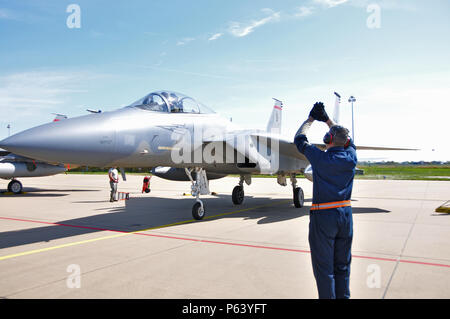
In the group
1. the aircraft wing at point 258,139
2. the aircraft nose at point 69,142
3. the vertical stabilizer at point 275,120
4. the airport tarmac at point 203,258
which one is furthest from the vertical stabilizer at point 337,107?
the aircraft nose at point 69,142

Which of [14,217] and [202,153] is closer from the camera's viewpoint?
[202,153]

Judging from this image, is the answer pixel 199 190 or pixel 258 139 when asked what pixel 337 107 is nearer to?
pixel 258 139

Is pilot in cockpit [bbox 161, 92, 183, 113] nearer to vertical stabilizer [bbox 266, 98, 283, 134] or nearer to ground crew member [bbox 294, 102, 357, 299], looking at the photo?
ground crew member [bbox 294, 102, 357, 299]

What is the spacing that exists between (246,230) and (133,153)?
2.86 m

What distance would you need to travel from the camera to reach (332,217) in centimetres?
285

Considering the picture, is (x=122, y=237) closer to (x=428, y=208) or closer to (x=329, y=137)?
(x=329, y=137)

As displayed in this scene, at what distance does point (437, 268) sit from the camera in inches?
171

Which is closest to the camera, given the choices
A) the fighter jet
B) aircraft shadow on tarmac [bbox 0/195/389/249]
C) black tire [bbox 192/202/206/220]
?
aircraft shadow on tarmac [bbox 0/195/389/249]

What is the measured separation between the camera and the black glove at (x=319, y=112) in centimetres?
326

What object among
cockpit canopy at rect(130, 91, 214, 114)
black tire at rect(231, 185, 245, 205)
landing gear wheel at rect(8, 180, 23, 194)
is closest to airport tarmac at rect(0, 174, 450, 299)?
cockpit canopy at rect(130, 91, 214, 114)

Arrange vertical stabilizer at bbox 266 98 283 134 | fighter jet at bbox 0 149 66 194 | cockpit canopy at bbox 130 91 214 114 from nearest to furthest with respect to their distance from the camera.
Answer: cockpit canopy at bbox 130 91 214 114
vertical stabilizer at bbox 266 98 283 134
fighter jet at bbox 0 149 66 194

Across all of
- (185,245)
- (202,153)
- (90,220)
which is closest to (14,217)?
(90,220)

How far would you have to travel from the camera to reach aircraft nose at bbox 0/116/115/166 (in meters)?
5.08

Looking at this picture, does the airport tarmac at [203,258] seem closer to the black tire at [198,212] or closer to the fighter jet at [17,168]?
the black tire at [198,212]
